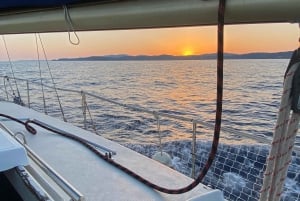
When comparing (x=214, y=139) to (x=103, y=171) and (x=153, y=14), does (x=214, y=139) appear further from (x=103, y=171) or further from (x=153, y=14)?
(x=103, y=171)

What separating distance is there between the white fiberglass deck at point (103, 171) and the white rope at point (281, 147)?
2.01 feet

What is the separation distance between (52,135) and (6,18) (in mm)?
929

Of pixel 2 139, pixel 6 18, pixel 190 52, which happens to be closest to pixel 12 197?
pixel 2 139

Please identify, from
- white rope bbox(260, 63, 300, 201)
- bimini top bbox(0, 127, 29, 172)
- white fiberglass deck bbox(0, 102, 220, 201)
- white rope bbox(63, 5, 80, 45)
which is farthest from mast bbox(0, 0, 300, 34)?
white fiberglass deck bbox(0, 102, 220, 201)

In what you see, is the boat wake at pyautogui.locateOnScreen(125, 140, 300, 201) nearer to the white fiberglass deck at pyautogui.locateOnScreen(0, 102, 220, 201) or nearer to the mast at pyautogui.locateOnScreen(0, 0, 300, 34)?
the white fiberglass deck at pyautogui.locateOnScreen(0, 102, 220, 201)

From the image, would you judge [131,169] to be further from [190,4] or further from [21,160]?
[190,4]

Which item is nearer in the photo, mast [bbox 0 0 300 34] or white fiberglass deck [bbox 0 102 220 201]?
mast [bbox 0 0 300 34]

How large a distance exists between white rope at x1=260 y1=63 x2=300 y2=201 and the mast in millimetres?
143

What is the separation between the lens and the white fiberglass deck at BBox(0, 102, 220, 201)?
1.41 m

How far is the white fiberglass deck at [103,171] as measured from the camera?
4.62ft

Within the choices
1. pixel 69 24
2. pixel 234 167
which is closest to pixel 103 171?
pixel 69 24

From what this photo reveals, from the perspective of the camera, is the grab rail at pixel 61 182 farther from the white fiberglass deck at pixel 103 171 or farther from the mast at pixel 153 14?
the mast at pixel 153 14

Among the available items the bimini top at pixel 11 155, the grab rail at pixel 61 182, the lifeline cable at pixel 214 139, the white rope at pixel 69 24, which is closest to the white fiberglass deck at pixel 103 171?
the lifeline cable at pixel 214 139

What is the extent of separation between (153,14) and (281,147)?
46cm
